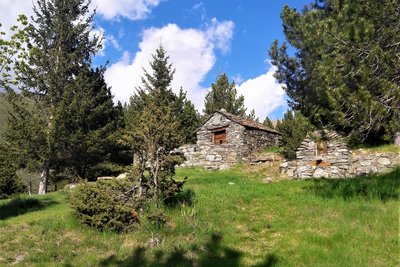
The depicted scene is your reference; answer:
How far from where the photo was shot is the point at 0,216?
11398 millimetres

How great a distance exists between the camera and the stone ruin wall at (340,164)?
15.5m

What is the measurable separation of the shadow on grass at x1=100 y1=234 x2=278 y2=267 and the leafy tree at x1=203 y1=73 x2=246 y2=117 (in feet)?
102

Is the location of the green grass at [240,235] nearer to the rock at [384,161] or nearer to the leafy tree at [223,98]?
the rock at [384,161]

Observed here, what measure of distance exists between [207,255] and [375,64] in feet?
18.6

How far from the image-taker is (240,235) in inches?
322

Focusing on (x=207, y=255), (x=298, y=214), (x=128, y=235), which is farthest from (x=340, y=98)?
(x=128, y=235)

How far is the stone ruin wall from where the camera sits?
50.9 ft

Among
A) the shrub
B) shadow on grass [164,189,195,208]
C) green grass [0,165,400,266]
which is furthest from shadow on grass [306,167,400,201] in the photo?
the shrub

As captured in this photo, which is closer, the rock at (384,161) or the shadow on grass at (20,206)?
the shadow on grass at (20,206)

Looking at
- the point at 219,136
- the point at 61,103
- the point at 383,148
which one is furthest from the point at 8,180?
the point at 383,148

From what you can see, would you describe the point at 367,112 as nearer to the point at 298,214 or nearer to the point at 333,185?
the point at 298,214

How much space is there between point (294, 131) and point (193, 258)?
17.4m

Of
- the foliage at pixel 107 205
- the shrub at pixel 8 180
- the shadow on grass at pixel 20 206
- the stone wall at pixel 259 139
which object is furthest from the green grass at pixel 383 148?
the shrub at pixel 8 180

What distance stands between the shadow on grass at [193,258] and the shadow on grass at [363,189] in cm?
441
